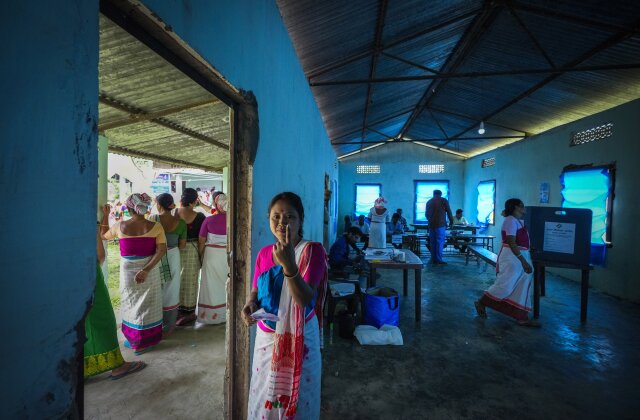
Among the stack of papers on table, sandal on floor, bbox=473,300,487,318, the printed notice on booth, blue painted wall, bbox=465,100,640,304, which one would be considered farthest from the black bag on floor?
blue painted wall, bbox=465,100,640,304

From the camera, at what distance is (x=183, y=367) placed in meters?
3.14

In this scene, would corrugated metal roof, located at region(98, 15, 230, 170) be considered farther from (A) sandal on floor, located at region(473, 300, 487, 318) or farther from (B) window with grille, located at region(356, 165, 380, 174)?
(B) window with grille, located at region(356, 165, 380, 174)

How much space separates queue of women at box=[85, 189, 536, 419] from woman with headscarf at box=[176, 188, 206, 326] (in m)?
0.01

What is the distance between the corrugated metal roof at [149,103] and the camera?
87.0 inches

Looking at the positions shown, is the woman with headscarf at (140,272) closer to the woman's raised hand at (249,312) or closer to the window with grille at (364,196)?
the woman's raised hand at (249,312)

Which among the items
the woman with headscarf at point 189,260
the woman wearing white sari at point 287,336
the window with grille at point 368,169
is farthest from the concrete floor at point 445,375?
the window with grille at point 368,169

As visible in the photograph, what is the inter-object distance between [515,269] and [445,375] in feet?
6.66

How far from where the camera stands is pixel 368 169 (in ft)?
47.7

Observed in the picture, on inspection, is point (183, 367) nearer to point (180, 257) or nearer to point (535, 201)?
point (180, 257)

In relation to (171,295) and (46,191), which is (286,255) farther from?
(171,295)

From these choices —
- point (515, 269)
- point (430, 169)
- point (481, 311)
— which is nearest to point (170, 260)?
point (481, 311)

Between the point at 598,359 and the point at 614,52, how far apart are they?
15.2 feet

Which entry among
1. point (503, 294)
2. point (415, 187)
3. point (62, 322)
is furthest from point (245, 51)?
point (415, 187)

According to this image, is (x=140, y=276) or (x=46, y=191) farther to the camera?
(x=140, y=276)
